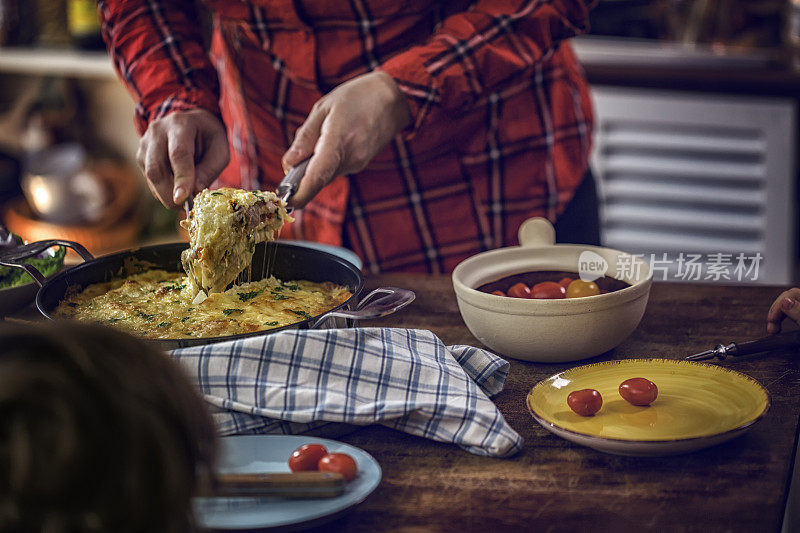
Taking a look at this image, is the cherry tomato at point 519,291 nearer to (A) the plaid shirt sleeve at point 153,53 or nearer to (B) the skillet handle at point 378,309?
(B) the skillet handle at point 378,309

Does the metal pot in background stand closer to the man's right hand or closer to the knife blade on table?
the man's right hand

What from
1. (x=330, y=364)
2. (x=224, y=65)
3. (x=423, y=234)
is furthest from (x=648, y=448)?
(x=224, y=65)

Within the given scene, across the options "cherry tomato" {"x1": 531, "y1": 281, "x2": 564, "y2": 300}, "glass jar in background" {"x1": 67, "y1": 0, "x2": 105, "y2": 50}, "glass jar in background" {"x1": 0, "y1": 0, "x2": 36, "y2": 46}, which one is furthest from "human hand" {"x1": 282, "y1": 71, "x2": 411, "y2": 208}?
"glass jar in background" {"x1": 0, "y1": 0, "x2": 36, "y2": 46}

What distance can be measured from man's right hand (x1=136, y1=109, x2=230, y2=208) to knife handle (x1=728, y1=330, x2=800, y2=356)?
3.21 ft

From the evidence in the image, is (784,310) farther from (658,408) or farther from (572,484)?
(572,484)

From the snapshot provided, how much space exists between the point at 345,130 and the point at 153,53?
0.61 metres

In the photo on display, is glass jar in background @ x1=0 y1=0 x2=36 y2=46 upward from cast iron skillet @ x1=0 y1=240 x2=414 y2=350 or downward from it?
upward

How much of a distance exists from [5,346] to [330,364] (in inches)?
21.5

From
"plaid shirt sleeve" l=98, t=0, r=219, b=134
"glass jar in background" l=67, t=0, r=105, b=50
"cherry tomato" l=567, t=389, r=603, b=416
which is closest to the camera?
"cherry tomato" l=567, t=389, r=603, b=416

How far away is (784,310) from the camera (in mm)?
1314

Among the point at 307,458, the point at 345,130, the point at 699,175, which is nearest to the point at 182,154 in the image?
the point at 345,130

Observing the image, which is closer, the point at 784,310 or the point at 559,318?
the point at 559,318

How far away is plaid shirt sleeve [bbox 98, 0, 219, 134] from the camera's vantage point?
71.9 inches

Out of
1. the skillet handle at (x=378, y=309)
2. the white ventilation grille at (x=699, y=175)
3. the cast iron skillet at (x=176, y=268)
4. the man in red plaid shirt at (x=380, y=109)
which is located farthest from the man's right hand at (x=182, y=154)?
the white ventilation grille at (x=699, y=175)
